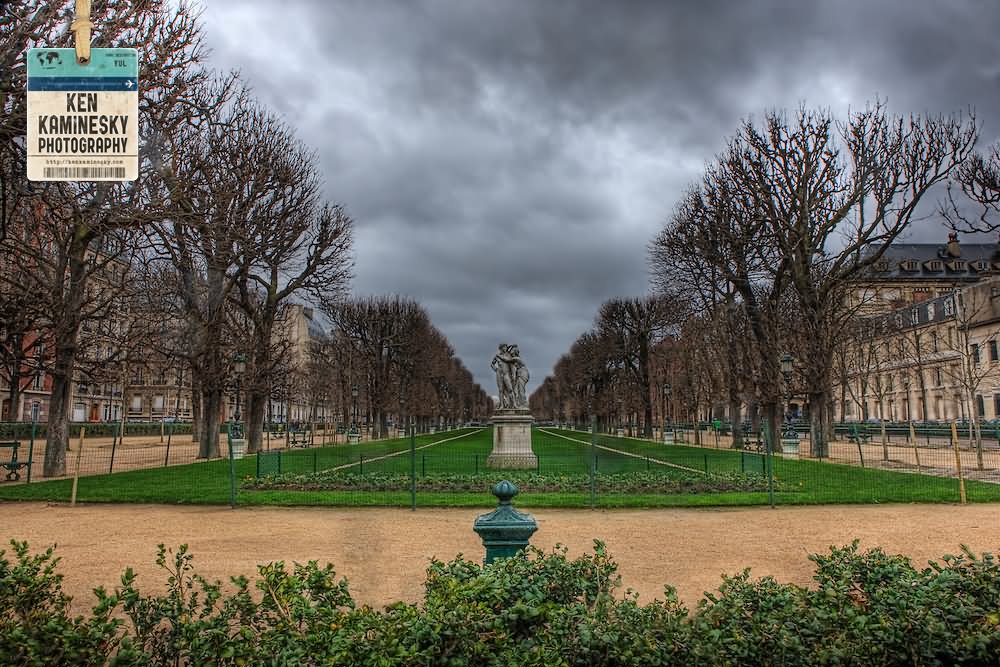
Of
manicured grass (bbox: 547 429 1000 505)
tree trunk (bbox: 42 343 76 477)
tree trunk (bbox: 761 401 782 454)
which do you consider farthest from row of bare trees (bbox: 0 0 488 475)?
tree trunk (bbox: 761 401 782 454)

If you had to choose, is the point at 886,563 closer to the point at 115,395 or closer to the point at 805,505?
the point at 805,505

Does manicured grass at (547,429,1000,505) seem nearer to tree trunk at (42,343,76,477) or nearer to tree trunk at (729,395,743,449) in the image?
tree trunk at (729,395,743,449)

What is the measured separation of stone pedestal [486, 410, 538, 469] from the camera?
2288 centimetres

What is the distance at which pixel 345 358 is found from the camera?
57875 mm

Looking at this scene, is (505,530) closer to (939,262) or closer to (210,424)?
(210,424)

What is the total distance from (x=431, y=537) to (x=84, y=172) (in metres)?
8.66

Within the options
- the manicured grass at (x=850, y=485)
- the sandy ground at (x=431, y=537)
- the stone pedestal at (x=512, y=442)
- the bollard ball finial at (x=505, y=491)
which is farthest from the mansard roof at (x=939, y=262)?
the bollard ball finial at (x=505, y=491)

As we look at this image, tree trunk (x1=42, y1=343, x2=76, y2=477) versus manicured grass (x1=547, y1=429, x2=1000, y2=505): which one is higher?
tree trunk (x1=42, y1=343, x2=76, y2=477)

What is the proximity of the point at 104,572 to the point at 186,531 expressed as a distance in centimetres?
334

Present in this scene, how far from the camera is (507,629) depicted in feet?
13.1

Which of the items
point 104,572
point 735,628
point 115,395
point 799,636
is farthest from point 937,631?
point 115,395

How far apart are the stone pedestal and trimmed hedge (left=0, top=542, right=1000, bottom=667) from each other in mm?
18505

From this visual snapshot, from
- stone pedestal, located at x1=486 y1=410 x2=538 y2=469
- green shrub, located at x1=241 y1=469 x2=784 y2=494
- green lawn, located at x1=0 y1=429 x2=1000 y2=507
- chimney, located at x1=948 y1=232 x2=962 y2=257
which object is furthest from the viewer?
chimney, located at x1=948 y1=232 x2=962 y2=257

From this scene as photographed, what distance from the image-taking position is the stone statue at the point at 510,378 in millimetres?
23859
